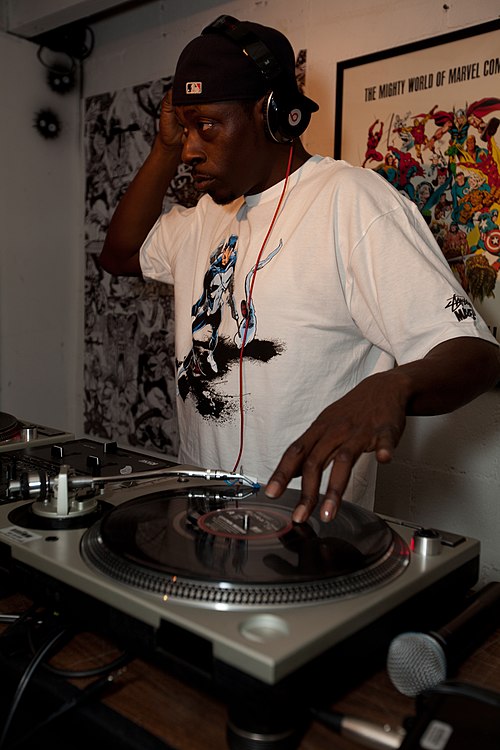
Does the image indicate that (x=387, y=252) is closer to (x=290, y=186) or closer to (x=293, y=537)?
(x=290, y=186)

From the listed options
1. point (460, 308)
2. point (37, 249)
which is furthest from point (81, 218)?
point (460, 308)

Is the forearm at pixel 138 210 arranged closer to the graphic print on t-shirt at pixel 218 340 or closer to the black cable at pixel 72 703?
the graphic print on t-shirt at pixel 218 340

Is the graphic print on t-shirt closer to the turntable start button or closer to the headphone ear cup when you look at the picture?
the headphone ear cup

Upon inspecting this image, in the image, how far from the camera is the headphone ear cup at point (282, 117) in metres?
1.20

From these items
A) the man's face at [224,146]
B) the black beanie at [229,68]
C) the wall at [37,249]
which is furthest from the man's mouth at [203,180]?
the wall at [37,249]

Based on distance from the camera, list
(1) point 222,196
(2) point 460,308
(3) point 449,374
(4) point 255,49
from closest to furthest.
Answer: (3) point 449,374 → (2) point 460,308 → (4) point 255,49 → (1) point 222,196

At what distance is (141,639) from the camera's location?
0.64 meters

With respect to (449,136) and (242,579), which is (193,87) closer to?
(242,579)

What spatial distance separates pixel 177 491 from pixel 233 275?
0.55m

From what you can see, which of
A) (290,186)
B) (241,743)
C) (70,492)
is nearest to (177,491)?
(70,492)

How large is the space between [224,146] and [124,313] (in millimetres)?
1743

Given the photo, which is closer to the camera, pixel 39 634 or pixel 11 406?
pixel 39 634

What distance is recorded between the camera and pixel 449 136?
192cm

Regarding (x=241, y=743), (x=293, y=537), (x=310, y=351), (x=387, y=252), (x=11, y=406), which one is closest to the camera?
(x=241, y=743)
